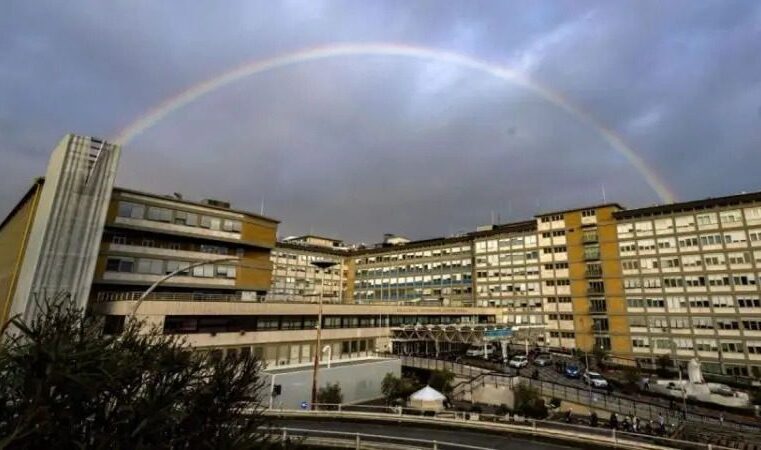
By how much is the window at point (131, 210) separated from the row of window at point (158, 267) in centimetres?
422

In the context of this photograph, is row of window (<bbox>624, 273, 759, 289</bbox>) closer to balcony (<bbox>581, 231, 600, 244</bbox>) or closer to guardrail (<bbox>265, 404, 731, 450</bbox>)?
balcony (<bbox>581, 231, 600, 244</bbox>)

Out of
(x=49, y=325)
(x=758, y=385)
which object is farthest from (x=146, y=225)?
(x=758, y=385)

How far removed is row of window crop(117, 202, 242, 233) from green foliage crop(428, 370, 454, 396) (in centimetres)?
2782

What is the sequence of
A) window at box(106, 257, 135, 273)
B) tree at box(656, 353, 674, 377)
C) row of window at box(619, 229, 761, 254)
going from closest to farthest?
window at box(106, 257, 135, 273) → tree at box(656, 353, 674, 377) → row of window at box(619, 229, 761, 254)

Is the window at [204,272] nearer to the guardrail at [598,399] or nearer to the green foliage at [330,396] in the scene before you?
the green foliage at [330,396]

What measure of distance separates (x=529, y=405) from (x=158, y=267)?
38210 mm

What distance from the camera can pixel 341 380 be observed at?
36938 mm

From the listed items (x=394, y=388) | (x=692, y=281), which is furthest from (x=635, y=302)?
(x=394, y=388)

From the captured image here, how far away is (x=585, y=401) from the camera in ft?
126

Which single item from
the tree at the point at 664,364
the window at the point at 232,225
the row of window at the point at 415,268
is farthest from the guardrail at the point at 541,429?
the row of window at the point at 415,268

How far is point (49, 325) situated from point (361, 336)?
44849 mm

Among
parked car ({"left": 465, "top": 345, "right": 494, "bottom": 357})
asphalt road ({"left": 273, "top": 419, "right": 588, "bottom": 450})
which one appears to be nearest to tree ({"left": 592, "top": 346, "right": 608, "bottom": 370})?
parked car ({"left": 465, "top": 345, "right": 494, "bottom": 357})

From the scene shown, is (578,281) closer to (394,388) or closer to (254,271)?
(394,388)

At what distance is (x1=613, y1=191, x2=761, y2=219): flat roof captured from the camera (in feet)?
208
